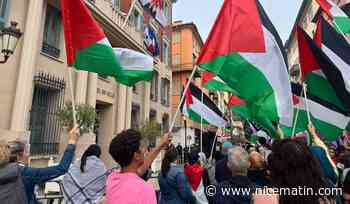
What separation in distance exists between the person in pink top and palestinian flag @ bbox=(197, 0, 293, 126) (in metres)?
2.27

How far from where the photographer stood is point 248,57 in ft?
14.2

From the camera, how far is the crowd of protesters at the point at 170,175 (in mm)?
1941

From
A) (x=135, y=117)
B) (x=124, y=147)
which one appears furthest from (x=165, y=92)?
(x=124, y=147)

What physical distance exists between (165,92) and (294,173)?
75.2 feet

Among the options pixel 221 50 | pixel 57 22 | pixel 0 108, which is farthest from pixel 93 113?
pixel 221 50

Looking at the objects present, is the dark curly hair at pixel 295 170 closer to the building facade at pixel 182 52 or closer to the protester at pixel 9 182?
the protester at pixel 9 182

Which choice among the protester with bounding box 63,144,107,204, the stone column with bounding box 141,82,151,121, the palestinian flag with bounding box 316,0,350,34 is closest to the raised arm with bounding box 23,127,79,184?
the protester with bounding box 63,144,107,204

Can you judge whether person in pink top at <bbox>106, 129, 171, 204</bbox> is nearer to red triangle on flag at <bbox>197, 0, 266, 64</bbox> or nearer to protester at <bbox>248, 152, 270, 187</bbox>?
protester at <bbox>248, 152, 270, 187</bbox>

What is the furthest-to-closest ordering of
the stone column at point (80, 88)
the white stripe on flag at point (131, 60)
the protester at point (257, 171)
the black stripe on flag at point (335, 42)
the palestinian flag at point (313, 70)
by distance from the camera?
the stone column at point (80, 88)
the white stripe on flag at point (131, 60)
the black stripe on flag at point (335, 42)
the palestinian flag at point (313, 70)
the protester at point (257, 171)

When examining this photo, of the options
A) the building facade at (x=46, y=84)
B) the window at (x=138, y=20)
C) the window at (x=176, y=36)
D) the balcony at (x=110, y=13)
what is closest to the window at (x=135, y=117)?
the building facade at (x=46, y=84)

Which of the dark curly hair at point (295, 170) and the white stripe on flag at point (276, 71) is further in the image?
the white stripe on flag at point (276, 71)

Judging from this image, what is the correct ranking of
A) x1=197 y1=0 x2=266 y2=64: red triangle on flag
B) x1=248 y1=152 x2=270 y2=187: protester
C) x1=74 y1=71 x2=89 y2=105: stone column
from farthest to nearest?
x1=74 y1=71 x2=89 y2=105: stone column < x1=197 y1=0 x2=266 y2=64: red triangle on flag < x1=248 y1=152 x2=270 y2=187: protester

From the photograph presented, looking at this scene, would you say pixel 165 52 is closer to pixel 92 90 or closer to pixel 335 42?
pixel 92 90

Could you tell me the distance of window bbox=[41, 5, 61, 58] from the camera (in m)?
10.9
